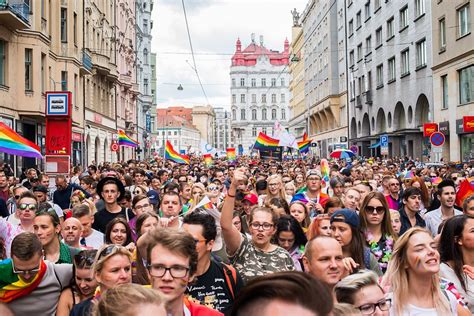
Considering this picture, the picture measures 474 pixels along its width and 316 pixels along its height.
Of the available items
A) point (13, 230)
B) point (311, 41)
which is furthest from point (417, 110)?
point (311, 41)

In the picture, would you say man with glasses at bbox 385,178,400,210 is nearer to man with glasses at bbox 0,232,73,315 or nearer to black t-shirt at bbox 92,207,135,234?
black t-shirt at bbox 92,207,135,234

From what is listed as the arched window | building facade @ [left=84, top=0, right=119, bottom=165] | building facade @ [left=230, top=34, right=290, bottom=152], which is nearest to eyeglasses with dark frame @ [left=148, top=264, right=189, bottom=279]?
building facade @ [left=84, top=0, right=119, bottom=165]

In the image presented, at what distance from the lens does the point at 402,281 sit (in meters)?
4.41

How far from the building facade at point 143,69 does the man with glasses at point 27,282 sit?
63350 mm

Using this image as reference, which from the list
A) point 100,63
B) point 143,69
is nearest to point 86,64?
point 100,63

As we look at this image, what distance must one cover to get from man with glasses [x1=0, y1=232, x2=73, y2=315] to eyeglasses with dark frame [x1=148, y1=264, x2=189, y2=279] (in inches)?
56.1

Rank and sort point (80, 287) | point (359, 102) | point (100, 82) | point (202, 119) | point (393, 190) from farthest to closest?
A: point (202, 119) → point (359, 102) → point (100, 82) → point (393, 190) → point (80, 287)

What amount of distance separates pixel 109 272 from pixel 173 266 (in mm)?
924

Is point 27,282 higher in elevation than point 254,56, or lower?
lower

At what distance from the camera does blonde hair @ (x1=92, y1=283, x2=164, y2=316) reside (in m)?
2.58

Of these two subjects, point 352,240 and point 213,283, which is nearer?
point 213,283

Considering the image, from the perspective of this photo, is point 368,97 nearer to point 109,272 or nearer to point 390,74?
point 390,74

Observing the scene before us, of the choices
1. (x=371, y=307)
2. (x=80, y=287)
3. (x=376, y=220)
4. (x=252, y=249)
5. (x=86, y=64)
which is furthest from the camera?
(x=86, y=64)

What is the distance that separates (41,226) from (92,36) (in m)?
36.7
